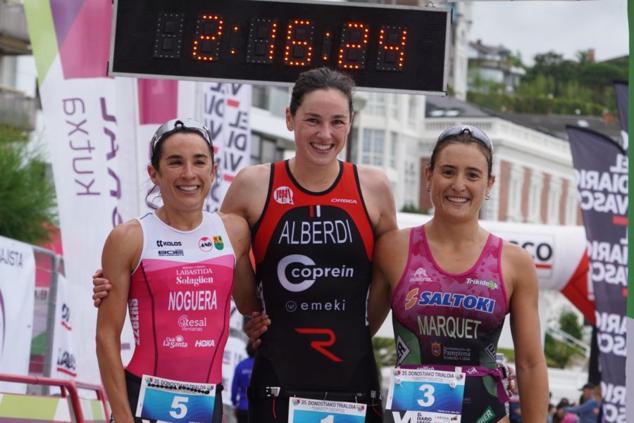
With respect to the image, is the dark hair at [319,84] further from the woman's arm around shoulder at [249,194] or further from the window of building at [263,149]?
the window of building at [263,149]

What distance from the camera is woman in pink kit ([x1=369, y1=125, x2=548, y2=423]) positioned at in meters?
6.39

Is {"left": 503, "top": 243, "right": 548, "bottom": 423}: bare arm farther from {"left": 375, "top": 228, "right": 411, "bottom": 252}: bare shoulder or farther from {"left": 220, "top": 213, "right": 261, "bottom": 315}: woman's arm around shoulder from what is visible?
{"left": 220, "top": 213, "right": 261, "bottom": 315}: woman's arm around shoulder

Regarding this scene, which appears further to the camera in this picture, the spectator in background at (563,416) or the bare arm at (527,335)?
the spectator in background at (563,416)

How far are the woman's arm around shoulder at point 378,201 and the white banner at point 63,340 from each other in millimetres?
6835

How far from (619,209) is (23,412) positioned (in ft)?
34.6

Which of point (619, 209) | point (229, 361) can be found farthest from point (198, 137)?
point (619, 209)

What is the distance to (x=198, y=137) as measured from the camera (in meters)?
6.28

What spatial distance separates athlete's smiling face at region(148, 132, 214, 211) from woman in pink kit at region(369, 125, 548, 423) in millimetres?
852

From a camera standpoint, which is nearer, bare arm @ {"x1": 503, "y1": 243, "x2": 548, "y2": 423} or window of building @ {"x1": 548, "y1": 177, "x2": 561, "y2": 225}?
bare arm @ {"x1": 503, "y1": 243, "x2": 548, "y2": 423}

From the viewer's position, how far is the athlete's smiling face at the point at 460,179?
639cm

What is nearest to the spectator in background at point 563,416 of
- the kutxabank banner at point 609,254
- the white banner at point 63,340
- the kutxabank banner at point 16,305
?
the kutxabank banner at point 609,254

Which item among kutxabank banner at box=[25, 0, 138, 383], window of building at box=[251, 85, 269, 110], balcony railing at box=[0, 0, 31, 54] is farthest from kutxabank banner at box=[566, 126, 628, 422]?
window of building at box=[251, 85, 269, 110]

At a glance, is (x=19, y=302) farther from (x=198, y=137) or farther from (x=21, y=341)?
(x=198, y=137)

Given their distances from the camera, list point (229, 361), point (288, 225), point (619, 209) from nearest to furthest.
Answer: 1. point (288, 225)
2. point (229, 361)
3. point (619, 209)
